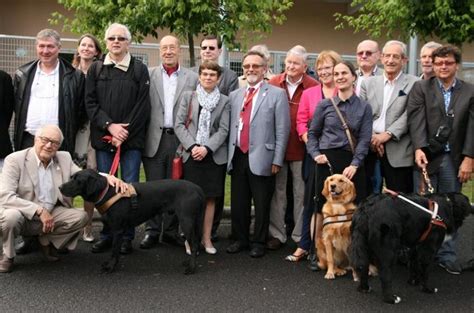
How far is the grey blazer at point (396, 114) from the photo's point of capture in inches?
223

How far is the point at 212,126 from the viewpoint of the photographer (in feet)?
19.7

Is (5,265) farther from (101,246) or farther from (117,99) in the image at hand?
(117,99)

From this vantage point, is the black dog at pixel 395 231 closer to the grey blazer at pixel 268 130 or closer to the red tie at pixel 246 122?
the grey blazer at pixel 268 130

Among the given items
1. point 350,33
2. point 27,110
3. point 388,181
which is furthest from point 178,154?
point 350,33

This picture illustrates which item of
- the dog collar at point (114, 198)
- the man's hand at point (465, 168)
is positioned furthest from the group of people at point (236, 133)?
the dog collar at point (114, 198)

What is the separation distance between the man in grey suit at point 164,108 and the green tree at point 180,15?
6.93 feet

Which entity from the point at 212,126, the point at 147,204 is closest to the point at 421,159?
the point at 212,126

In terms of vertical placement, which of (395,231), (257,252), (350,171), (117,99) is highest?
(117,99)

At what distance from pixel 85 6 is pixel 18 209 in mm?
4822

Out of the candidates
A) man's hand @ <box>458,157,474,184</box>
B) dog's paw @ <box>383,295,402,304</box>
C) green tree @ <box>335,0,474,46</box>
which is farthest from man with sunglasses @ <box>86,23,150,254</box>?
green tree @ <box>335,0,474,46</box>

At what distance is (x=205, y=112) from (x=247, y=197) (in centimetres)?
101

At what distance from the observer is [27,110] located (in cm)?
587

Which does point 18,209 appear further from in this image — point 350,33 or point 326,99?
point 350,33

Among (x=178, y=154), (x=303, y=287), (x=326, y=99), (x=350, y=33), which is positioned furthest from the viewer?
(x=350, y=33)
